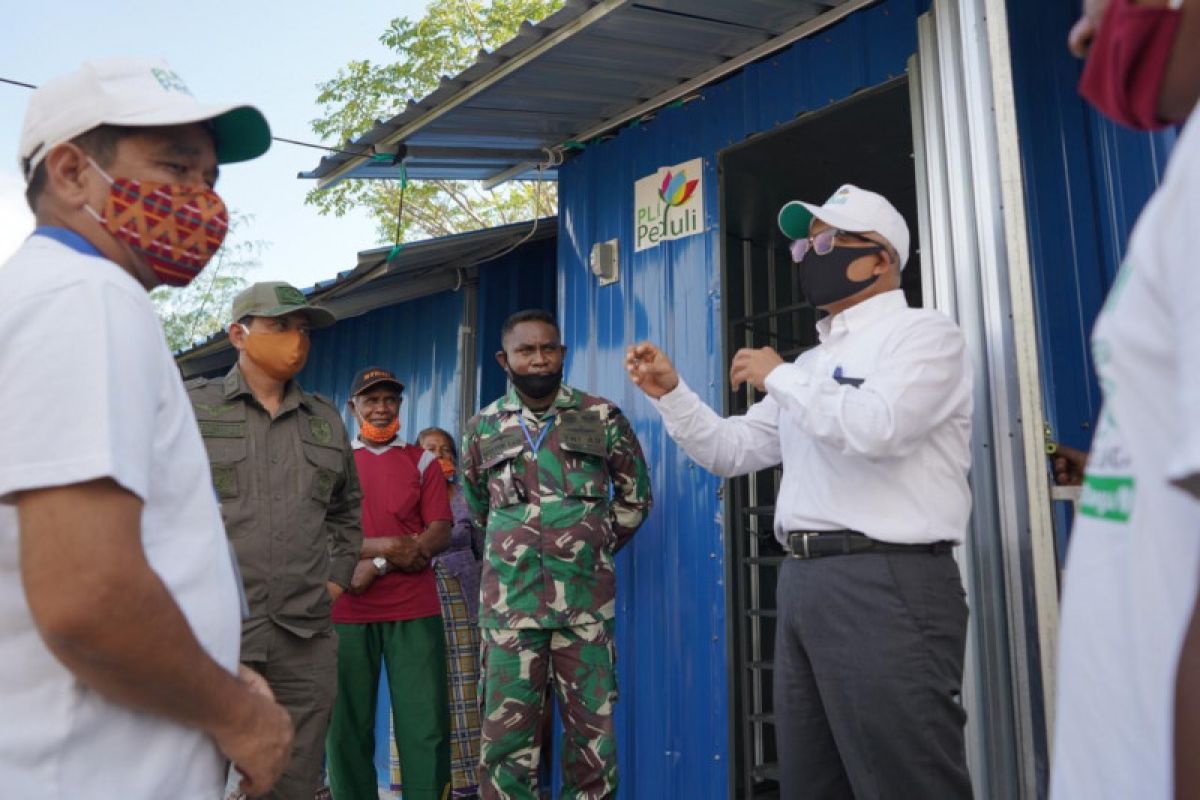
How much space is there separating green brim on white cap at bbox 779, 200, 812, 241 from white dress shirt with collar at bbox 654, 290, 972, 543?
348mm

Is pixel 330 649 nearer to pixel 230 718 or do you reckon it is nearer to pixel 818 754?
pixel 818 754

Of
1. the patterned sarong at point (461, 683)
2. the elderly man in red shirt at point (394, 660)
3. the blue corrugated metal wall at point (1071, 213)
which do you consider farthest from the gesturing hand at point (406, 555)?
the blue corrugated metal wall at point (1071, 213)

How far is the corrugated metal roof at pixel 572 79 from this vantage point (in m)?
3.71

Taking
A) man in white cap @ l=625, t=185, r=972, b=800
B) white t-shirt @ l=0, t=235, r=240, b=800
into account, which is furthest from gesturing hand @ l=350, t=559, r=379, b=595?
white t-shirt @ l=0, t=235, r=240, b=800

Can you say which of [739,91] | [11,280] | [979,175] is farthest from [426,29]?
[11,280]

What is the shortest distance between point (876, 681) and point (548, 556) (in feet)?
6.13

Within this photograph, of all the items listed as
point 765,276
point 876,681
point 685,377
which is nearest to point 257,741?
point 876,681

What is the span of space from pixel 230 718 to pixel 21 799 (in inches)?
9.6

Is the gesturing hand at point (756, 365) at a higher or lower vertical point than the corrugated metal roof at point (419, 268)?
lower

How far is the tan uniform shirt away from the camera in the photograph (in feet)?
11.0

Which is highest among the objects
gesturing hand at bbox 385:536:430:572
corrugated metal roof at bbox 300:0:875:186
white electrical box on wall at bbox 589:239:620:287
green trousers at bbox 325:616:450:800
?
corrugated metal roof at bbox 300:0:875:186

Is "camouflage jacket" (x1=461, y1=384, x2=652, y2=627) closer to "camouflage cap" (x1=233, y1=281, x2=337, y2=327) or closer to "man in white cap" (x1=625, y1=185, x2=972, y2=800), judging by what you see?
"camouflage cap" (x1=233, y1=281, x2=337, y2=327)

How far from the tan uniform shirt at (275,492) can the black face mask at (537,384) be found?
2.86ft

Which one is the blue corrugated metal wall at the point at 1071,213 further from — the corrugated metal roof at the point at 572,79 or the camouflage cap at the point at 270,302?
the camouflage cap at the point at 270,302
